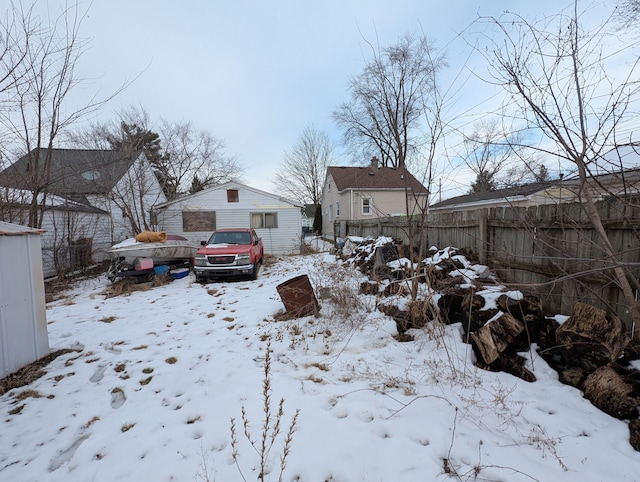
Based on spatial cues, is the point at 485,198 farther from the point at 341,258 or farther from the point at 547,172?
the point at 547,172

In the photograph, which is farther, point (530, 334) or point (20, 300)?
point (20, 300)

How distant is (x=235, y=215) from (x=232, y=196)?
1.03 metres

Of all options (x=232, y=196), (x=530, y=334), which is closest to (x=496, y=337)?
(x=530, y=334)

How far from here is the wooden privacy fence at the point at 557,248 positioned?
2.56 meters

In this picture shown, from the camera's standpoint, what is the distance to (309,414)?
7.97 feet

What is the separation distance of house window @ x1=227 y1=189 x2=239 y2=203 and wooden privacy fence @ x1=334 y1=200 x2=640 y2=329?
11614mm

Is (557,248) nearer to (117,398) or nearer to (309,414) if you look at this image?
(309,414)

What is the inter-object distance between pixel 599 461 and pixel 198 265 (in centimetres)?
869

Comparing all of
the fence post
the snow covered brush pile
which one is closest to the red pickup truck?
the snow covered brush pile

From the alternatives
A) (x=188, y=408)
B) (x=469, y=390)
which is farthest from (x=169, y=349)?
(x=469, y=390)

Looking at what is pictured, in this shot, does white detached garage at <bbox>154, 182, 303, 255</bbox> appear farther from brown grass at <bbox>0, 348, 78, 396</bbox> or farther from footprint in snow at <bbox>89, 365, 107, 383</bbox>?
footprint in snow at <bbox>89, 365, 107, 383</bbox>

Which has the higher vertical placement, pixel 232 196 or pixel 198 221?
pixel 232 196

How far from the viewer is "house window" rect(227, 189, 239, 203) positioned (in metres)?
15.0

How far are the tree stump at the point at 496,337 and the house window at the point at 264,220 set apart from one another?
1325 centimetres
